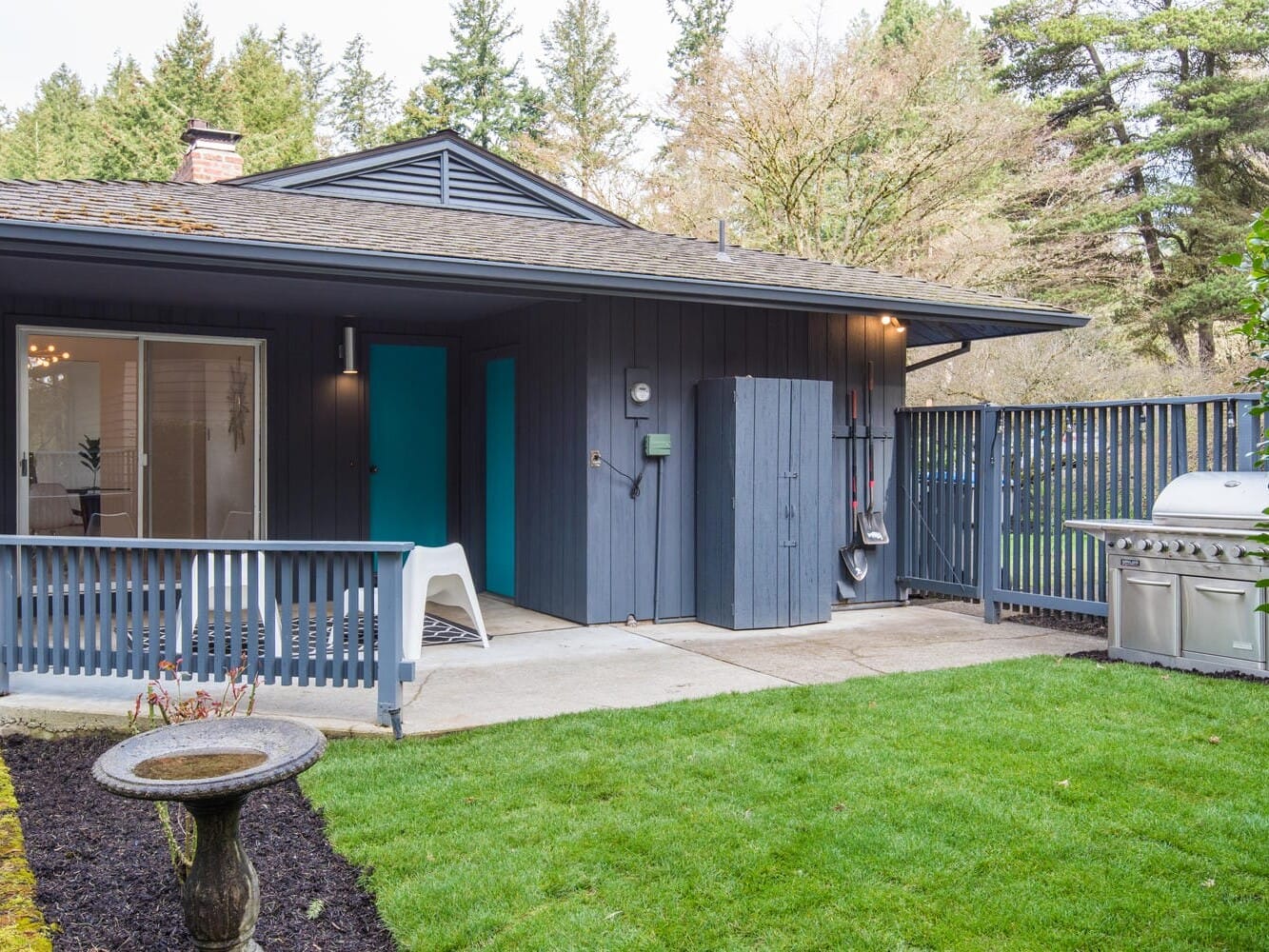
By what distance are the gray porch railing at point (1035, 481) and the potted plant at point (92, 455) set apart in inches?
247

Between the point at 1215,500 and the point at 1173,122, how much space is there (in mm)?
15554

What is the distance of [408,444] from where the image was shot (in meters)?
8.78

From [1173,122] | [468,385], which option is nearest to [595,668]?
[468,385]

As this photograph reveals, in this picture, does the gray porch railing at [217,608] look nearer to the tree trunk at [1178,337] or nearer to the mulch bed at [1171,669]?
the mulch bed at [1171,669]

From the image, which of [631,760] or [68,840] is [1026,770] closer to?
[631,760]

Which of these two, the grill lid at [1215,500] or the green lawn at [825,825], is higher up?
the grill lid at [1215,500]

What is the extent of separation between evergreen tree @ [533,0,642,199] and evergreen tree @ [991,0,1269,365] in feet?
27.4

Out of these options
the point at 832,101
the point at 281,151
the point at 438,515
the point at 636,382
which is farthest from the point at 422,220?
the point at 281,151

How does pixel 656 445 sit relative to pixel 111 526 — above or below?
above

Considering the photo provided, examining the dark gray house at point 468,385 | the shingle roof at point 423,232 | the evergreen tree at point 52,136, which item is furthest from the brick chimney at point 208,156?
the evergreen tree at point 52,136

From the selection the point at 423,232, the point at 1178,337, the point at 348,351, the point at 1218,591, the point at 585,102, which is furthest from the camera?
the point at 585,102

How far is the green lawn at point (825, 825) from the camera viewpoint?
8.66 ft

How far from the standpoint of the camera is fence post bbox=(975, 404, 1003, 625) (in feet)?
24.2

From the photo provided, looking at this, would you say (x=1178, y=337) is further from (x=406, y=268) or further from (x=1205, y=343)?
(x=406, y=268)
